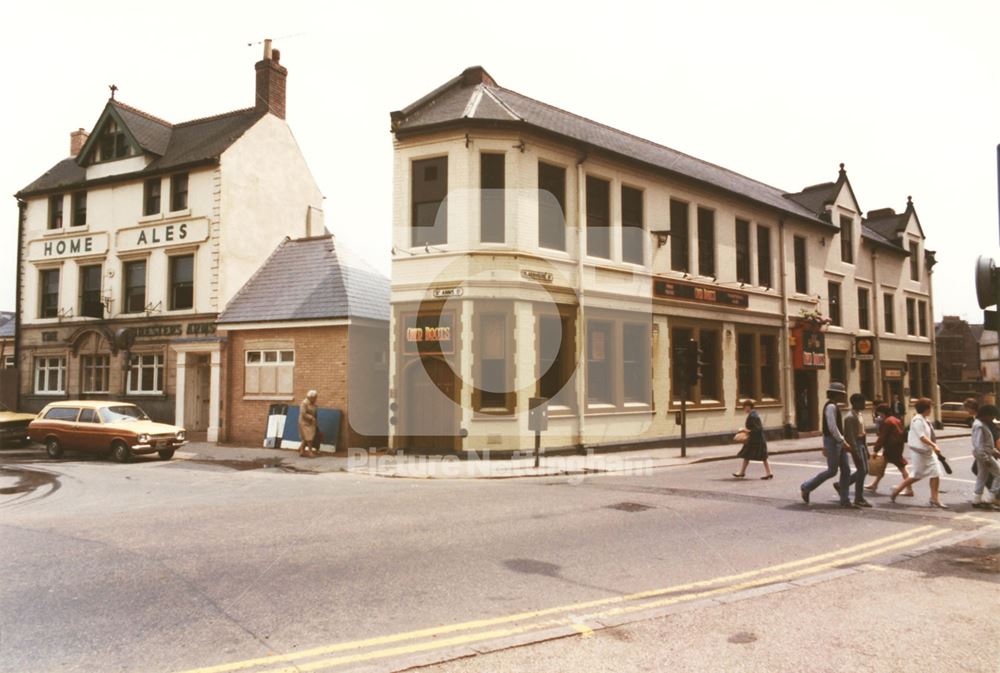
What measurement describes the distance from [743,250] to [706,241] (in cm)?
243

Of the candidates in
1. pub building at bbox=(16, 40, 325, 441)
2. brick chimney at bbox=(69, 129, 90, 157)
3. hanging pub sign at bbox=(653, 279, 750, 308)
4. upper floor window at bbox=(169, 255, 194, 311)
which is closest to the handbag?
hanging pub sign at bbox=(653, 279, 750, 308)

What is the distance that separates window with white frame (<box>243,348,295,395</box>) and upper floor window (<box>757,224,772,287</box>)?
17.6 meters

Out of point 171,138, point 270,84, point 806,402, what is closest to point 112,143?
point 171,138

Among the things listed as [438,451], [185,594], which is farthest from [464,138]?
[185,594]

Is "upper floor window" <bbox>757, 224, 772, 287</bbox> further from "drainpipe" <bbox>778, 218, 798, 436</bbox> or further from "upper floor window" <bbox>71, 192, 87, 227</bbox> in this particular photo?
"upper floor window" <bbox>71, 192, 87, 227</bbox>

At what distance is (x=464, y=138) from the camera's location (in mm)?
18156

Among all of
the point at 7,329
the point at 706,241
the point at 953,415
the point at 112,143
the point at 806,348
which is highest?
the point at 112,143

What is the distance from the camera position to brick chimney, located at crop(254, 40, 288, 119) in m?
26.0

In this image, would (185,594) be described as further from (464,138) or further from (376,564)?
(464,138)

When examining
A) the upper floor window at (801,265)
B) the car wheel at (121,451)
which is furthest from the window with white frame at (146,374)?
the upper floor window at (801,265)

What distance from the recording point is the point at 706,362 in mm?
23422

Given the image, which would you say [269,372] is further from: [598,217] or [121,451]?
[598,217]

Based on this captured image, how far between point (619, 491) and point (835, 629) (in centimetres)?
725

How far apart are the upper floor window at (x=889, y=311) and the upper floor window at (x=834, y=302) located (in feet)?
16.7
